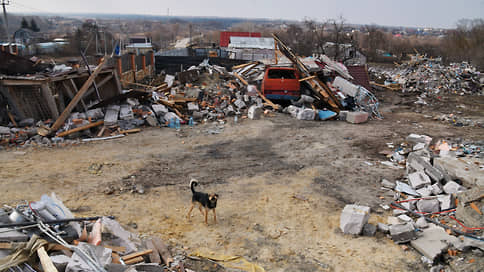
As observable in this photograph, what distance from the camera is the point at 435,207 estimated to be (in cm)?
616

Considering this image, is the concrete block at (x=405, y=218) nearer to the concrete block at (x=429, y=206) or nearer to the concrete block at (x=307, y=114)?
the concrete block at (x=429, y=206)

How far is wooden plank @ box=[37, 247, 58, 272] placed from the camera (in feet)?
11.2

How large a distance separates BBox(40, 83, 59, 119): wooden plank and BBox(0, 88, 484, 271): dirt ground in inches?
78.1

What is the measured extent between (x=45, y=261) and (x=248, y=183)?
183 inches

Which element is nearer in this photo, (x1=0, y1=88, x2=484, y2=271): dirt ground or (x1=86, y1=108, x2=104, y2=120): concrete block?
(x1=0, y1=88, x2=484, y2=271): dirt ground

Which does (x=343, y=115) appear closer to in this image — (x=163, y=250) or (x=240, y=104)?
(x=240, y=104)

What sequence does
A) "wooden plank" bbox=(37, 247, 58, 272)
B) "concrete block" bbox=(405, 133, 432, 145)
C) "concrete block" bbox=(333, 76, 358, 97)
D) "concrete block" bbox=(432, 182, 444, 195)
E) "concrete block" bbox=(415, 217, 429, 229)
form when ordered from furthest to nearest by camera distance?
"concrete block" bbox=(333, 76, 358, 97)
"concrete block" bbox=(405, 133, 432, 145)
"concrete block" bbox=(432, 182, 444, 195)
"concrete block" bbox=(415, 217, 429, 229)
"wooden plank" bbox=(37, 247, 58, 272)

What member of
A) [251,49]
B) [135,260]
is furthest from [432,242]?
[251,49]

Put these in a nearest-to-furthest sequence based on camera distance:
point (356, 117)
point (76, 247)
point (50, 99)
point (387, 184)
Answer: point (76, 247), point (387, 184), point (50, 99), point (356, 117)

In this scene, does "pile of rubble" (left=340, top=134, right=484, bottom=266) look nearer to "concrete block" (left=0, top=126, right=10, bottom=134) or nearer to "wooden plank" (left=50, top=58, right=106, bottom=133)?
"wooden plank" (left=50, top=58, right=106, bottom=133)

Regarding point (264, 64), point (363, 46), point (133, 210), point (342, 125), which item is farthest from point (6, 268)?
point (363, 46)

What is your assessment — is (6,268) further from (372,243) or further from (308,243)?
(372,243)

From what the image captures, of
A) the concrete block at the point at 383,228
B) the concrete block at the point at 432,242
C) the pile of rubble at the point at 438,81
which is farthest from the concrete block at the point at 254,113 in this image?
the pile of rubble at the point at 438,81

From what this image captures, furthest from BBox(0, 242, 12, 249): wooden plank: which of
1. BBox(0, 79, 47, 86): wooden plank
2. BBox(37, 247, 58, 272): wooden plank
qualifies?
BBox(0, 79, 47, 86): wooden plank
